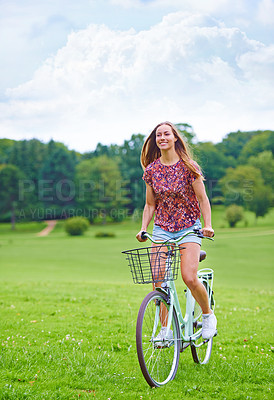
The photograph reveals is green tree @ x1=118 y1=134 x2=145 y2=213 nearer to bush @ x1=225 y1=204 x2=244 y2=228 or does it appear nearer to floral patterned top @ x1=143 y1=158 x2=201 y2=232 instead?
bush @ x1=225 y1=204 x2=244 y2=228

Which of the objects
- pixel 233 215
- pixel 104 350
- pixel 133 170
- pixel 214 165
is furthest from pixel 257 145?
pixel 104 350

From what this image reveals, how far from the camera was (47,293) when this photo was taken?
9281 millimetres

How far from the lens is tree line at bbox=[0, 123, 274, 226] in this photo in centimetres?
5572

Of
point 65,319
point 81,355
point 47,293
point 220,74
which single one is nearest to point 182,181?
point 81,355

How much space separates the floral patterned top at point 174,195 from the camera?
4.04 metres

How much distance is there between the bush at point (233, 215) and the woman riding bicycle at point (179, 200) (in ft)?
150

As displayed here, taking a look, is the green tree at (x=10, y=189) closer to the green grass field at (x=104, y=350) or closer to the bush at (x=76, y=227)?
the bush at (x=76, y=227)

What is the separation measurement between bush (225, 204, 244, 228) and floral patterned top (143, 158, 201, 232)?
151 feet

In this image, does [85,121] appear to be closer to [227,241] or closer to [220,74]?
[220,74]

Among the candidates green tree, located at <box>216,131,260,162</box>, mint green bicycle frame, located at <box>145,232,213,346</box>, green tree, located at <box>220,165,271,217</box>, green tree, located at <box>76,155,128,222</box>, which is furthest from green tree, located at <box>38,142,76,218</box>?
mint green bicycle frame, located at <box>145,232,213,346</box>

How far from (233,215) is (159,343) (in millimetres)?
46456

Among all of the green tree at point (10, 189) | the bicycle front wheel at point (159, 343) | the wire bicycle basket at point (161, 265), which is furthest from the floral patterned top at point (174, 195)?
the green tree at point (10, 189)

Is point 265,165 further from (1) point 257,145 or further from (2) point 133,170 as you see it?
(2) point 133,170

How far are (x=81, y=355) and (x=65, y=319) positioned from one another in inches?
80.8
